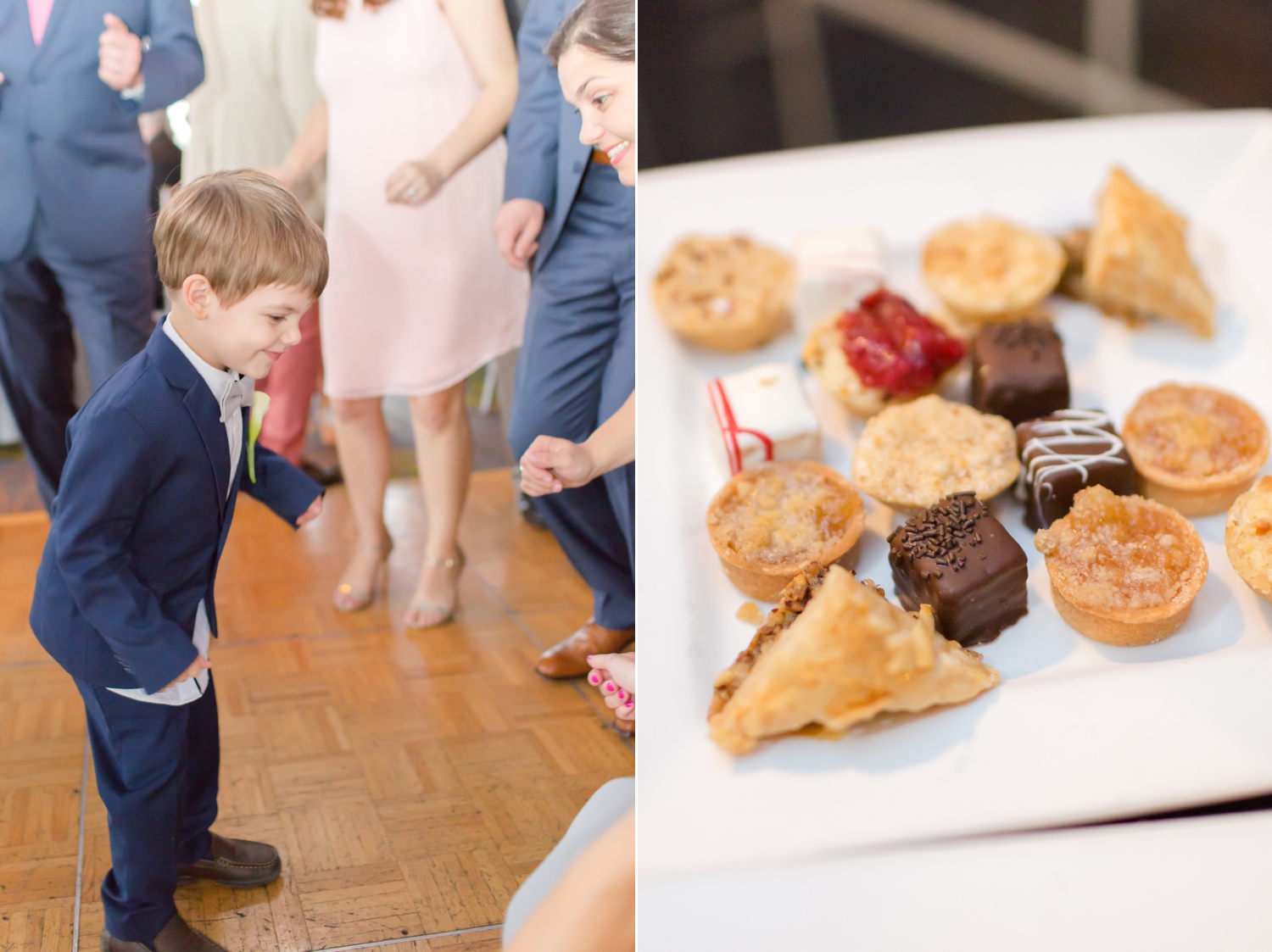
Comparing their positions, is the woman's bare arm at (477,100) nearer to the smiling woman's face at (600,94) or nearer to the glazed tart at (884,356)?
the smiling woman's face at (600,94)

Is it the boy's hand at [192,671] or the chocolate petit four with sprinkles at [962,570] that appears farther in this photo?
the chocolate petit four with sprinkles at [962,570]

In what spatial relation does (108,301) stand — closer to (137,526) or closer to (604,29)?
(137,526)

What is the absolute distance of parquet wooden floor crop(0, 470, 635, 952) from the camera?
0.85 m

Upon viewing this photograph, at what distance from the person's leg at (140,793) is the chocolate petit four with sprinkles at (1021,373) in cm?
109

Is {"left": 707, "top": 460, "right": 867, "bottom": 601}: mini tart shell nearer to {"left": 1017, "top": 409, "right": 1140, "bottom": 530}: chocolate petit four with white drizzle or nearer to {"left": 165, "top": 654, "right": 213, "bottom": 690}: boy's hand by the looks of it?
{"left": 1017, "top": 409, "right": 1140, "bottom": 530}: chocolate petit four with white drizzle

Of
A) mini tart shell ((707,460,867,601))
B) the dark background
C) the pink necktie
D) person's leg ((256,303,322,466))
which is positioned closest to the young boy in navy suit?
person's leg ((256,303,322,466))

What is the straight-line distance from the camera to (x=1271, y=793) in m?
0.91

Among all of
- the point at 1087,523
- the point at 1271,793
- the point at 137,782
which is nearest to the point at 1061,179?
the point at 1087,523

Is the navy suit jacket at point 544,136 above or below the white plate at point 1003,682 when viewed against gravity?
above

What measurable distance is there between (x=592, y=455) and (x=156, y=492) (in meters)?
0.40

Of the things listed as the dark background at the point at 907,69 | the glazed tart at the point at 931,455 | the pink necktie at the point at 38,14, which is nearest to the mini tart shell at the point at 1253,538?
the glazed tart at the point at 931,455

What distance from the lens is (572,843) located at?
3.02ft

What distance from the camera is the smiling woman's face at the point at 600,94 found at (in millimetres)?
978

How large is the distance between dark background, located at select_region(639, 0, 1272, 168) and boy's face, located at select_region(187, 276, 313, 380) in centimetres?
222
